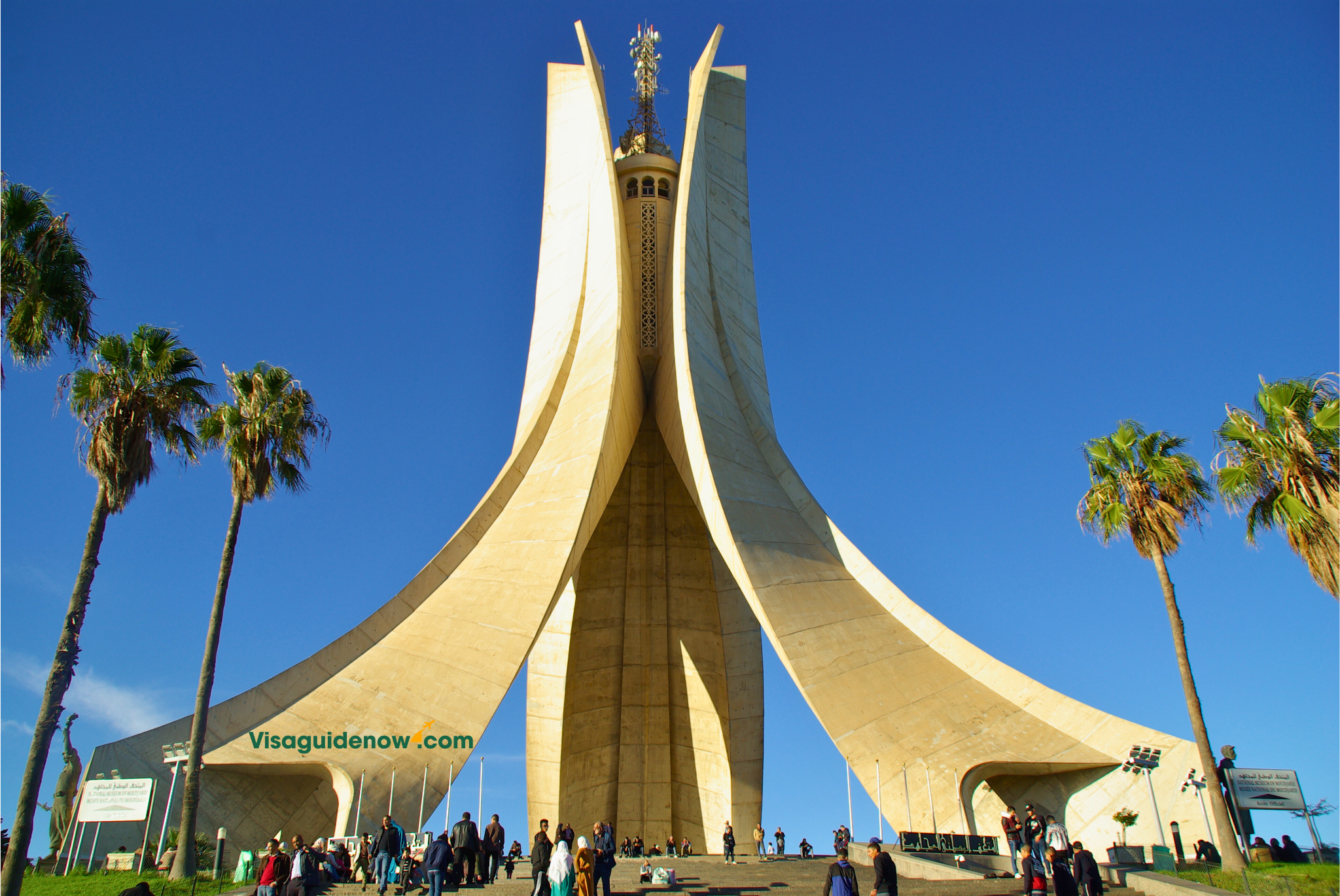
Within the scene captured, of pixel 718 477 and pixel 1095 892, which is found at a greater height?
pixel 718 477

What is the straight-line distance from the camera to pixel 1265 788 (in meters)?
11.0

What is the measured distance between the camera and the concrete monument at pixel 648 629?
12703 millimetres

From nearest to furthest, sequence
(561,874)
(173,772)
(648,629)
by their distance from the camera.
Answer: (561,874), (173,772), (648,629)

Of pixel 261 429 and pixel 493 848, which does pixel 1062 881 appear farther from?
pixel 261 429

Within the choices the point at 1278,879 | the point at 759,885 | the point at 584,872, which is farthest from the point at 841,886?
the point at 759,885

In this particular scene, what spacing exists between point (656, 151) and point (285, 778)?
1731cm

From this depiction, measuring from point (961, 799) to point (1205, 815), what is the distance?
291 cm

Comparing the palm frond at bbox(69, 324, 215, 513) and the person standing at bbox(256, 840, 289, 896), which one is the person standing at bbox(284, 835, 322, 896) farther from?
the palm frond at bbox(69, 324, 215, 513)

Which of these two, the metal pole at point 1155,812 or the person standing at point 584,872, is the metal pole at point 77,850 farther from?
the metal pole at point 1155,812

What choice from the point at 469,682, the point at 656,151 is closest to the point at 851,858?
the point at 469,682

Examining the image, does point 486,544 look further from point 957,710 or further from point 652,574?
point 957,710

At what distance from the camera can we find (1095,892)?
7309mm

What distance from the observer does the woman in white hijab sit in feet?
22.1

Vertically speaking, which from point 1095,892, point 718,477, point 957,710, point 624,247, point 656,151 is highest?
point 656,151
